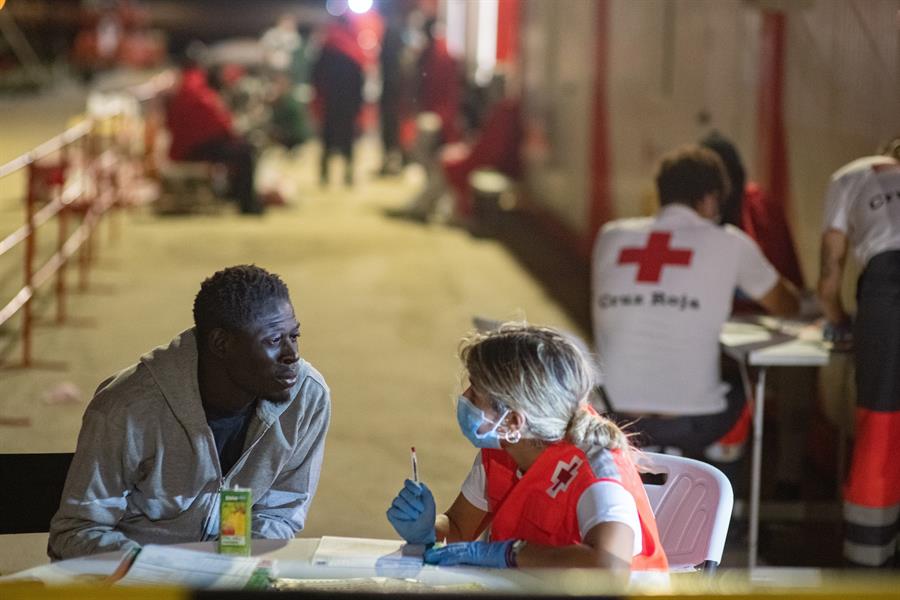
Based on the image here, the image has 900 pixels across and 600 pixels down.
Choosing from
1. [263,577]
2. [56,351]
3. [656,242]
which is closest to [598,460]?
[263,577]

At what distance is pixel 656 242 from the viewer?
4.42m

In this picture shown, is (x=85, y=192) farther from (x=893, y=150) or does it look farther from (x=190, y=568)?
(x=190, y=568)

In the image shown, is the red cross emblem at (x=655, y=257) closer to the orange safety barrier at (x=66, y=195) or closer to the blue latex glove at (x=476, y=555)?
the blue latex glove at (x=476, y=555)

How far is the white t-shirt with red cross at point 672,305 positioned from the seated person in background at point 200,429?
1.72 m

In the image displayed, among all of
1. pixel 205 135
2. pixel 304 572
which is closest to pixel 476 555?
pixel 304 572

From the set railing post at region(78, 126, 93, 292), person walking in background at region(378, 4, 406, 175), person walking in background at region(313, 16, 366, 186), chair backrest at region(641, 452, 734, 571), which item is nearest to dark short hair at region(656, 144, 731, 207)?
chair backrest at region(641, 452, 734, 571)

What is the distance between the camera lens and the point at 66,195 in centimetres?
841

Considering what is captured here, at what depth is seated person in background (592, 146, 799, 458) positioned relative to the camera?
14.3ft

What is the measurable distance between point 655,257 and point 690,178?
0.29 m

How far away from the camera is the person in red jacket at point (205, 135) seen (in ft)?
38.9

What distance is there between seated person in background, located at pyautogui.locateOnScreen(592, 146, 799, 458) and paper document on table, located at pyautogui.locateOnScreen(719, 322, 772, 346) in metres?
0.07

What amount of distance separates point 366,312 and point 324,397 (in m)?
5.32

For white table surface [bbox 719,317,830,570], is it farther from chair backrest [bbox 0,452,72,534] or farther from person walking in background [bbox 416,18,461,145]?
person walking in background [bbox 416,18,461,145]

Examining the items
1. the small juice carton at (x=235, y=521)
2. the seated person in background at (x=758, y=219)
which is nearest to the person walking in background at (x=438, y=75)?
the seated person in background at (x=758, y=219)
